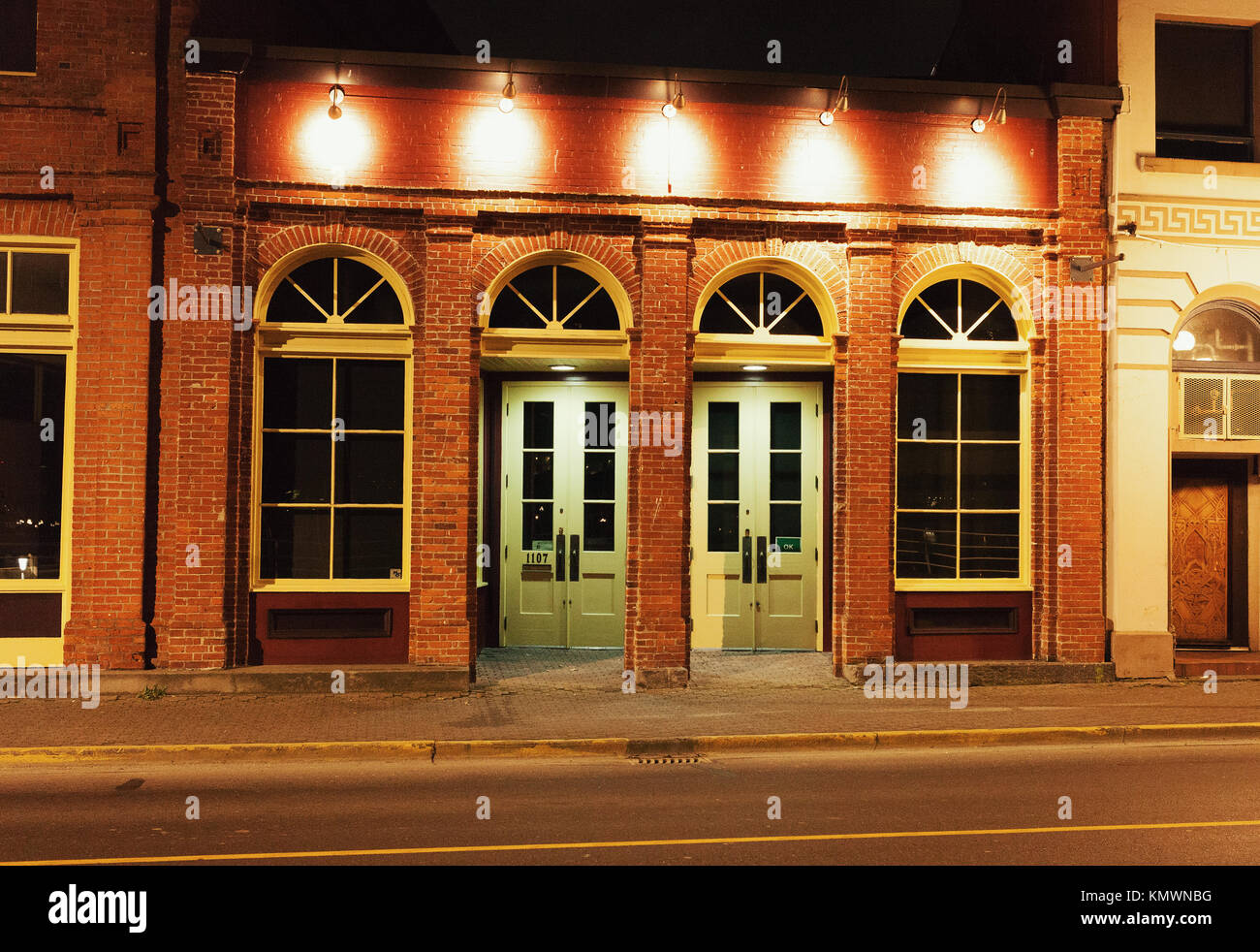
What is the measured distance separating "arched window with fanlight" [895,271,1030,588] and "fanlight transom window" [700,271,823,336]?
1.16m

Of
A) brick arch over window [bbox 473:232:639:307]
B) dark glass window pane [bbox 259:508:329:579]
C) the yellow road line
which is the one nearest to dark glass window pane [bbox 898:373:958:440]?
brick arch over window [bbox 473:232:639:307]

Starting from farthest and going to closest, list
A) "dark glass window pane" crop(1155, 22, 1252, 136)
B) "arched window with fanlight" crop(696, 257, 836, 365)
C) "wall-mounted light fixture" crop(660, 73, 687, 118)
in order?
"dark glass window pane" crop(1155, 22, 1252, 136)
"arched window with fanlight" crop(696, 257, 836, 365)
"wall-mounted light fixture" crop(660, 73, 687, 118)

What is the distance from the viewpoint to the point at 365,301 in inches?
460

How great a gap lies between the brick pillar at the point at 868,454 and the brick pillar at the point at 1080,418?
2010 mm

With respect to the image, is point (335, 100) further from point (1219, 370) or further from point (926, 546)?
point (1219, 370)

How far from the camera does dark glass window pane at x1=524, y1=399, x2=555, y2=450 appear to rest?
44.8 ft

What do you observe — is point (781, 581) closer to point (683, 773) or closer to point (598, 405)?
point (598, 405)

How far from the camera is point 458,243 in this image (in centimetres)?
1157

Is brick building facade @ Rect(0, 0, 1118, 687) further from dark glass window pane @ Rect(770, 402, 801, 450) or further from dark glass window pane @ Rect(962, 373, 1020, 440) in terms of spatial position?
dark glass window pane @ Rect(770, 402, 801, 450)

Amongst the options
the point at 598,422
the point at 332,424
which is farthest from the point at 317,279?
the point at 598,422

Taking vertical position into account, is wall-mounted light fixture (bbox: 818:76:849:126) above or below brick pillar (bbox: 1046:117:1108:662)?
above

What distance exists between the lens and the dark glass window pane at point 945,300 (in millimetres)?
12484

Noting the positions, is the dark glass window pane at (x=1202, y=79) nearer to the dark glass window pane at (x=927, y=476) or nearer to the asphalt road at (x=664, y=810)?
the dark glass window pane at (x=927, y=476)

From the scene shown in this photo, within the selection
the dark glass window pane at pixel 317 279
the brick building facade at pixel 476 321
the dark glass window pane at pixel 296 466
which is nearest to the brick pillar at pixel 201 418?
the brick building facade at pixel 476 321
